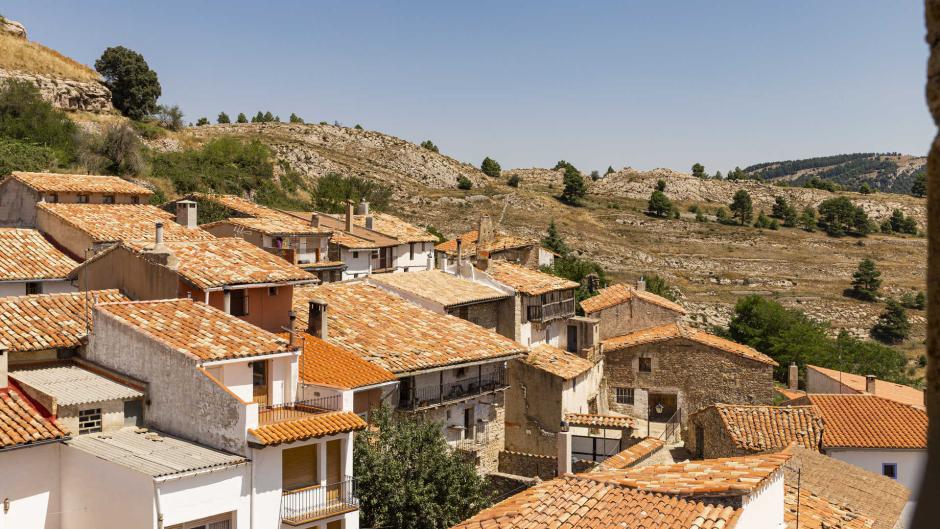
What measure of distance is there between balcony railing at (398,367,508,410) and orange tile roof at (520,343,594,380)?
2.77 metres

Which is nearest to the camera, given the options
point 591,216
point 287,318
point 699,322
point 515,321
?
point 287,318

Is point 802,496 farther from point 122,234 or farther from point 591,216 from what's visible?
point 591,216

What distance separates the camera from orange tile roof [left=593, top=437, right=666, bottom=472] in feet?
72.1

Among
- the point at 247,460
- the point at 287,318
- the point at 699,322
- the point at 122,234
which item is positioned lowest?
the point at 699,322

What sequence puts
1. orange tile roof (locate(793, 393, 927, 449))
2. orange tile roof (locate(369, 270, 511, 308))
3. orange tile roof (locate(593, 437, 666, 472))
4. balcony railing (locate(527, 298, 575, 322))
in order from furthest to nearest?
balcony railing (locate(527, 298, 575, 322)) → orange tile roof (locate(369, 270, 511, 308)) → orange tile roof (locate(793, 393, 927, 449)) → orange tile roof (locate(593, 437, 666, 472))

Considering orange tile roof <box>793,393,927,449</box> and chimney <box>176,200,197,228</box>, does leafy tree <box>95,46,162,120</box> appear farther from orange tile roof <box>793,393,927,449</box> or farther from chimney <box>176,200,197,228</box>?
orange tile roof <box>793,393,927,449</box>

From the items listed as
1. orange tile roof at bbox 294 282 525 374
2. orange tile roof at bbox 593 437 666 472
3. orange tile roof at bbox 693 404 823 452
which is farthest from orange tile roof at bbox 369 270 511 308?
orange tile roof at bbox 693 404 823 452

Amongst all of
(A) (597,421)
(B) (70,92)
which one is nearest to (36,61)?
(B) (70,92)

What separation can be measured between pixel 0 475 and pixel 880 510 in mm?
18765

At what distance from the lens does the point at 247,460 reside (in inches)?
671

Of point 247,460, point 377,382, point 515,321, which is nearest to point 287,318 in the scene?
point 377,382

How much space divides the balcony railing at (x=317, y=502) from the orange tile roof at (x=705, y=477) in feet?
19.2

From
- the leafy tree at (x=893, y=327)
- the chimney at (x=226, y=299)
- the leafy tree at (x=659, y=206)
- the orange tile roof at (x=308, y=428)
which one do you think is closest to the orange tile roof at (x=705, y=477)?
the orange tile roof at (x=308, y=428)

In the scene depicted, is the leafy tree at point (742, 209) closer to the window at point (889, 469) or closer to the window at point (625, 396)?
the window at point (625, 396)
